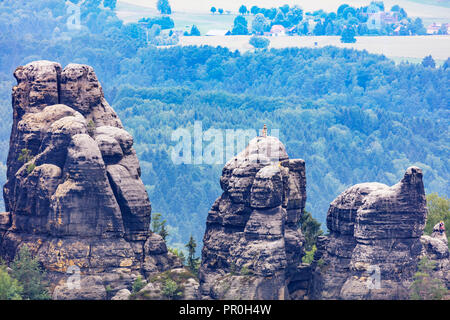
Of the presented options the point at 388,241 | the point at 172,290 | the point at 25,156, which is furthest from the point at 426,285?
the point at 25,156

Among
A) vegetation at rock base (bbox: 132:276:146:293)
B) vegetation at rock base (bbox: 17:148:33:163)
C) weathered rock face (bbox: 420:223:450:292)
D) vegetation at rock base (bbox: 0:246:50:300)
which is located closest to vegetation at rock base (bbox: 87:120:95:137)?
vegetation at rock base (bbox: 17:148:33:163)

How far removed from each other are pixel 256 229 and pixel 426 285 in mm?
15171

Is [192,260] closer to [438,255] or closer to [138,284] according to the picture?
[138,284]

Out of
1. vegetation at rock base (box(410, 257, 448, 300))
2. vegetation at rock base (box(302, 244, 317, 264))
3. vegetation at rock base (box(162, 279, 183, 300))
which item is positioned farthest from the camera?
vegetation at rock base (box(302, 244, 317, 264))

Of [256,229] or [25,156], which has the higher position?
[25,156]

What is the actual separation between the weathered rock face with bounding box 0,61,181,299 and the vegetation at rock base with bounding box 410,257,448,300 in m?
21.4

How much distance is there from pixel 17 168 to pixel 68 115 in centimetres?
625

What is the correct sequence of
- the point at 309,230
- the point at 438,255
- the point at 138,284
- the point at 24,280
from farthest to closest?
the point at 309,230, the point at 438,255, the point at 138,284, the point at 24,280

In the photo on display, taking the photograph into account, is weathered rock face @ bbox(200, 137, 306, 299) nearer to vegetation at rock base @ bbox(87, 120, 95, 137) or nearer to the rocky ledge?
the rocky ledge

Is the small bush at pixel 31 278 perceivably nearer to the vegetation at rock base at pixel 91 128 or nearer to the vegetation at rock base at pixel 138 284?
the vegetation at rock base at pixel 138 284

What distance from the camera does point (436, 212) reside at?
133 meters

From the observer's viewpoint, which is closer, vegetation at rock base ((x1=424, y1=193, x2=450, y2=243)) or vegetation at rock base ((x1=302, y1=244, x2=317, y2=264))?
vegetation at rock base ((x1=302, y1=244, x2=317, y2=264))

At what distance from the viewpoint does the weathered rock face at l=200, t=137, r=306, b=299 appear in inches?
4028
